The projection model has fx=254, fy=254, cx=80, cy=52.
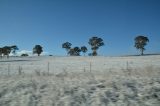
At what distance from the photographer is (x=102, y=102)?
10.8 metres

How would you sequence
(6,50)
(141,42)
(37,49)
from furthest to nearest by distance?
(37,49) → (6,50) → (141,42)

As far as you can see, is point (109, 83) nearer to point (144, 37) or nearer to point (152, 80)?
point (152, 80)

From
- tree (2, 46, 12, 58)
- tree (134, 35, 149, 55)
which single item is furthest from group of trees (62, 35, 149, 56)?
tree (2, 46, 12, 58)

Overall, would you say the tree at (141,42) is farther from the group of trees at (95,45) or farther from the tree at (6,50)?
the tree at (6,50)

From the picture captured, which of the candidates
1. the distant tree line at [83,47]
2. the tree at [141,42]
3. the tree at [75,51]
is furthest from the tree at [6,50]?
the tree at [141,42]

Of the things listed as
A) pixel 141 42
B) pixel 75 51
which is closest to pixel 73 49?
pixel 75 51

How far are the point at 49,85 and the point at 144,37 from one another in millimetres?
107506

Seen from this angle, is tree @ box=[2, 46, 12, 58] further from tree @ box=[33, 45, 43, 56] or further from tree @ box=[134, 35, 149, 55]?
tree @ box=[134, 35, 149, 55]

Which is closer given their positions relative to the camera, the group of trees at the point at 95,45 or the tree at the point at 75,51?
the group of trees at the point at 95,45

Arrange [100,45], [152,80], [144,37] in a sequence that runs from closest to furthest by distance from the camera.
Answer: [152,80]
[144,37]
[100,45]

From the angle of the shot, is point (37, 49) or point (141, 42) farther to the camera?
point (37, 49)

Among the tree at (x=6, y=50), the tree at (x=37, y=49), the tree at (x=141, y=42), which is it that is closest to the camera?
the tree at (x=141, y=42)

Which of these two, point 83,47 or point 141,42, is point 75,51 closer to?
point 83,47

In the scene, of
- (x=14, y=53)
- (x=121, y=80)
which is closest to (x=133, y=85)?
(x=121, y=80)
